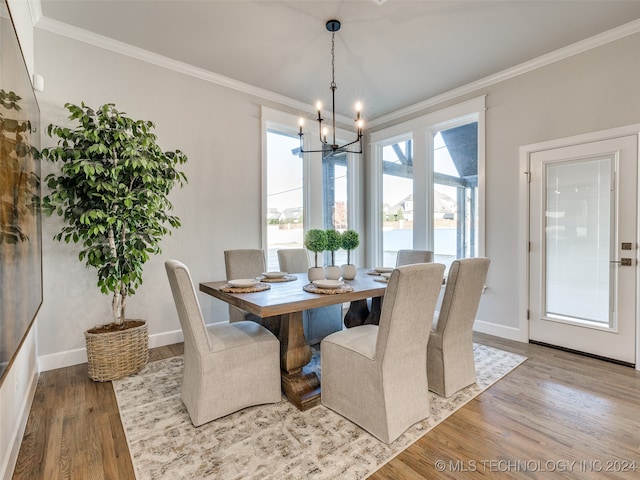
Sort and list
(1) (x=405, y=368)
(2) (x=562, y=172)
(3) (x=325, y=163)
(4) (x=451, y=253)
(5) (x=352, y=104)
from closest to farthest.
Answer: (1) (x=405, y=368), (2) (x=562, y=172), (4) (x=451, y=253), (5) (x=352, y=104), (3) (x=325, y=163)

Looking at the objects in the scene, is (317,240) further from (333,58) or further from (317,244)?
(333,58)

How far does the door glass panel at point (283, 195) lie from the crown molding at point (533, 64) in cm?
162

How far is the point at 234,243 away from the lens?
370 centimetres

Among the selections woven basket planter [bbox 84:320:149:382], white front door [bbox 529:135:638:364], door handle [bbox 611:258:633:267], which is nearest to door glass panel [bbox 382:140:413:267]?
white front door [bbox 529:135:638:364]

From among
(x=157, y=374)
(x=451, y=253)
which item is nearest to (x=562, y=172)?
(x=451, y=253)

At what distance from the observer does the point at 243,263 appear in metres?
3.04

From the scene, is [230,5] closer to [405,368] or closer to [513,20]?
[513,20]

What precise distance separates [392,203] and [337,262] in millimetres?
1215

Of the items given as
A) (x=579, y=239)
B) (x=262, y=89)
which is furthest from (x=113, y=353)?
(x=579, y=239)

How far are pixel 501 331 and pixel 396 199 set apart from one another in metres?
2.18

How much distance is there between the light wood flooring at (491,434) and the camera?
1542mm

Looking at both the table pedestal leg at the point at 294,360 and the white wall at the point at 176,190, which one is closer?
the table pedestal leg at the point at 294,360

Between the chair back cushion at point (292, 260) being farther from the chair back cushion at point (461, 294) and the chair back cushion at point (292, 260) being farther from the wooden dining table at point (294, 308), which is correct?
the chair back cushion at point (461, 294)

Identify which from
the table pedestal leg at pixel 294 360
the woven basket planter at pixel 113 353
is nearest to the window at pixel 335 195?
the table pedestal leg at pixel 294 360
